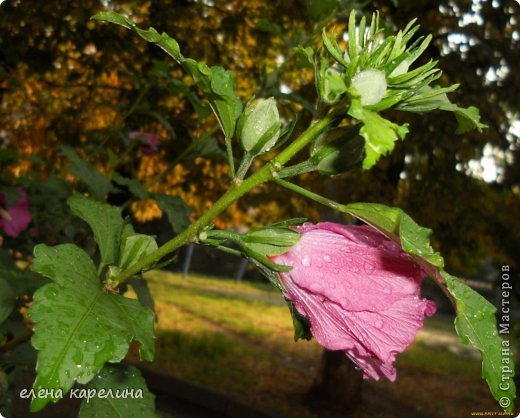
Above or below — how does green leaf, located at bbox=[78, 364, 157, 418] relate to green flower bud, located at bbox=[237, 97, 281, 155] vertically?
below

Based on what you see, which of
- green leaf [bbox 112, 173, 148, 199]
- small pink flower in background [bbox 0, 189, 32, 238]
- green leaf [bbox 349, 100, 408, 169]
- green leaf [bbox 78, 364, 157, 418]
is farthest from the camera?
small pink flower in background [bbox 0, 189, 32, 238]

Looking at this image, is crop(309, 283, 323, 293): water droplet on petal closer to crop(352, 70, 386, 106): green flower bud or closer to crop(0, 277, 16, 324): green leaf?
crop(352, 70, 386, 106): green flower bud

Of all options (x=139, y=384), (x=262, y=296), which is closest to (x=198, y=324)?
(x=262, y=296)

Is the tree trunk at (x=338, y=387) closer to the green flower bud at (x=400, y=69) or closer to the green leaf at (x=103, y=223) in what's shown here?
the green leaf at (x=103, y=223)

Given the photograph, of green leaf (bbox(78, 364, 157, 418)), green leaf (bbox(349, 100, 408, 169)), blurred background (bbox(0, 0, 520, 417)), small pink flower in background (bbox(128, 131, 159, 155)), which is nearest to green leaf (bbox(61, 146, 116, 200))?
blurred background (bbox(0, 0, 520, 417))

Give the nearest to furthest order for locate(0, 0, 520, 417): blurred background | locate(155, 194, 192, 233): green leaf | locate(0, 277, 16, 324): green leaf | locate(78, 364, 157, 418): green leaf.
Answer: locate(78, 364, 157, 418): green leaf → locate(0, 277, 16, 324): green leaf → locate(155, 194, 192, 233): green leaf → locate(0, 0, 520, 417): blurred background

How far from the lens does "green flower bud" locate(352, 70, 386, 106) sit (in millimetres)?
386

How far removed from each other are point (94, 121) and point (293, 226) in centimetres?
414

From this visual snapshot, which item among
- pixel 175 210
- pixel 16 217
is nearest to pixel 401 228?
pixel 175 210

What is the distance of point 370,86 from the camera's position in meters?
0.39

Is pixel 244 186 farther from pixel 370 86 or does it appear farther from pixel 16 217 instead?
pixel 16 217

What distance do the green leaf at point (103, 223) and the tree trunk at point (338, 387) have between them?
379 centimetres

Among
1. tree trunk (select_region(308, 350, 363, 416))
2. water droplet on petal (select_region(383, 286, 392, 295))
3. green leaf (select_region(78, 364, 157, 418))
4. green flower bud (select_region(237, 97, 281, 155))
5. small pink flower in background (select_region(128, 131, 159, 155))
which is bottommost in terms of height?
tree trunk (select_region(308, 350, 363, 416))

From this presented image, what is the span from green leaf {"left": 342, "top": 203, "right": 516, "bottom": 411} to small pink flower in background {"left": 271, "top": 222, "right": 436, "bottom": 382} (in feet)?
0.19
